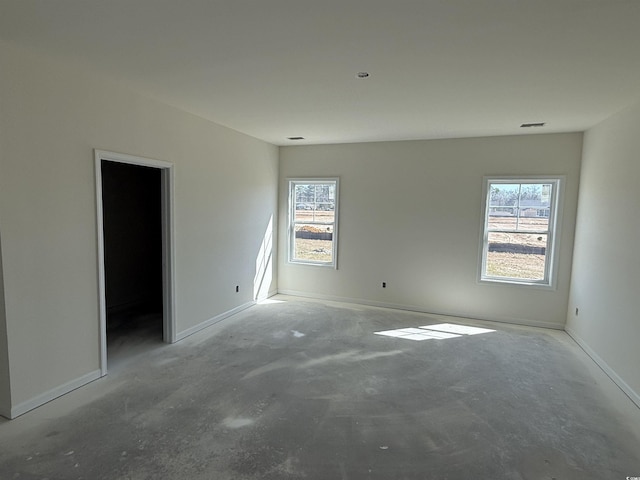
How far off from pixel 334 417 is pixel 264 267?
3.56m

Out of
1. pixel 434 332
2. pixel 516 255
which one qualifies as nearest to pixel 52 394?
pixel 434 332

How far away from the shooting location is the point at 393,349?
3.98 meters

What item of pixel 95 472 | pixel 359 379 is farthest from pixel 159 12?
pixel 359 379

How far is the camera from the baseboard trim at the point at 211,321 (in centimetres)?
416

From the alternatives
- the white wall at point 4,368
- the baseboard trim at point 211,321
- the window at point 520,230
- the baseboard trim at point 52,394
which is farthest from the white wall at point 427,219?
the white wall at point 4,368

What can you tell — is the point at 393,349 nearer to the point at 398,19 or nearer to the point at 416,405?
the point at 416,405

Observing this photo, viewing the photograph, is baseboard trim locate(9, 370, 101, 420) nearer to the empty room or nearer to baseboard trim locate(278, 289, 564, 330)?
the empty room

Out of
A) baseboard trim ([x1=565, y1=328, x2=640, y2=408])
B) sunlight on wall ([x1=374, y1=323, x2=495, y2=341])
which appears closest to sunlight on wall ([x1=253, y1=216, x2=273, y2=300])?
sunlight on wall ([x1=374, y1=323, x2=495, y2=341])

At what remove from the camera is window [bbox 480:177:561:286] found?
484cm

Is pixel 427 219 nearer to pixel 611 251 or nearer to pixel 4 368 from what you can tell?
pixel 611 251

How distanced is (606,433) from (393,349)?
1.91m

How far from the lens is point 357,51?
2.36 metres

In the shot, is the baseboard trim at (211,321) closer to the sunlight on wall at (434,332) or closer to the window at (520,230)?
the sunlight on wall at (434,332)

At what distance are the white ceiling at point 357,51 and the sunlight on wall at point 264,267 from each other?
8.13 feet
